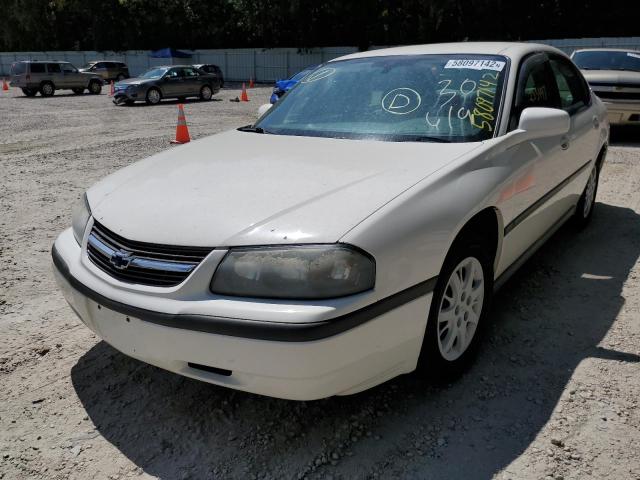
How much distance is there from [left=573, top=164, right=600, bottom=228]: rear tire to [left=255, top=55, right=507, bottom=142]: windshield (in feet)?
6.33

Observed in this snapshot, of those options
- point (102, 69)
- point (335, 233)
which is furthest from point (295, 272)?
point (102, 69)

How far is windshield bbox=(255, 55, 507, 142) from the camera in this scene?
2.92 metres

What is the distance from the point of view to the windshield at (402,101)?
292cm

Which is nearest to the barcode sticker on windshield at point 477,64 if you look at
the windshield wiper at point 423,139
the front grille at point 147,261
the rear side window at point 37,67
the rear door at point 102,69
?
the windshield wiper at point 423,139

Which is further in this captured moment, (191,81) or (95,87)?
(95,87)

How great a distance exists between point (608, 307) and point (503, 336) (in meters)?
0.87

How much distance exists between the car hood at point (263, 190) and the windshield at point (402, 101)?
19 centimetres

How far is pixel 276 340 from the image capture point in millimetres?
1864

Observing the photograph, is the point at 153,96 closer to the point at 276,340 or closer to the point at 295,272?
the point at 295,272

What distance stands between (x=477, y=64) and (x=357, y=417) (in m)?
2.12

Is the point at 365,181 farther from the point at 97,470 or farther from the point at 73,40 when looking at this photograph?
the point at 73,40

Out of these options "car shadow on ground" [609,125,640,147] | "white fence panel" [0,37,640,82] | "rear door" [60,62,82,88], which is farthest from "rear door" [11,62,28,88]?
"car shadow on ground" [609,125,640,147]

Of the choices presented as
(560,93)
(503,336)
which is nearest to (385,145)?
(503,336)

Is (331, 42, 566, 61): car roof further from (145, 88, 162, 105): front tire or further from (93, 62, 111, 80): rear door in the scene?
(93, 62, 111, 80): rear door
